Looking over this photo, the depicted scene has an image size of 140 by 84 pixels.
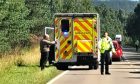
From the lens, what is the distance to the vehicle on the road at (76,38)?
96.7ft

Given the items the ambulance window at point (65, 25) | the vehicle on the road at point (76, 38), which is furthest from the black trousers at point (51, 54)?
the ambulance window at point (65, 25)

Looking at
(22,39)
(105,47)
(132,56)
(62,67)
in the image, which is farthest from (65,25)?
(132,56)

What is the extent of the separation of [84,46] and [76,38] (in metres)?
0.60

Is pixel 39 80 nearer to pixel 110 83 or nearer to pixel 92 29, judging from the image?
pixel 110 83

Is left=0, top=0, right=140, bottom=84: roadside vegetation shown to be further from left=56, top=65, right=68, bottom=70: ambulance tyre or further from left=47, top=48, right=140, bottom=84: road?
left=56, top=65, right=68, bottom=70: ambulance tyre

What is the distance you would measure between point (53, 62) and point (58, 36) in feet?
7.66

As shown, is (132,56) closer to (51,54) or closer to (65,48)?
(51,54)

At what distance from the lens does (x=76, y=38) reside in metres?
29.8

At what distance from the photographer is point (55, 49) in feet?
98.3

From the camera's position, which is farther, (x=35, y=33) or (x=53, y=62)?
(x=35, y=33)

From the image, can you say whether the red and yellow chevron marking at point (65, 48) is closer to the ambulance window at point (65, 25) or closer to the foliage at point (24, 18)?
the ambulance window at point (65, 25)

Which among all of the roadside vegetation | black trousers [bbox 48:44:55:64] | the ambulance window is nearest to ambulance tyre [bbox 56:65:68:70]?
the roadside vegetation

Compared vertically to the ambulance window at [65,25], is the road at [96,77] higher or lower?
lower

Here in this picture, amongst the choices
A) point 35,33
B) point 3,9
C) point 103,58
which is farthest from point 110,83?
point 35,33
